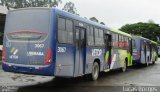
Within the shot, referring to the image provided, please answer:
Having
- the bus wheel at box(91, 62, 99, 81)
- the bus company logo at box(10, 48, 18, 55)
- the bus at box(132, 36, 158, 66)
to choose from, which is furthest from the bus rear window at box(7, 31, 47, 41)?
the bus at box(132, 36, 158, 66)

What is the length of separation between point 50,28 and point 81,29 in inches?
97.4

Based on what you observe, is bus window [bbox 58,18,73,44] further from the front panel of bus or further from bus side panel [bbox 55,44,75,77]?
the front panel of bus

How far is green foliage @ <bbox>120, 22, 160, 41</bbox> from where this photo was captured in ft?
284

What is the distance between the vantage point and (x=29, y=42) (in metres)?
11.3

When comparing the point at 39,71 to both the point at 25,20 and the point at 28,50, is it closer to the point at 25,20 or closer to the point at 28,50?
the point at 28,50

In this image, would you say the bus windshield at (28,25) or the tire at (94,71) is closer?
the bus windshield at (28,25)

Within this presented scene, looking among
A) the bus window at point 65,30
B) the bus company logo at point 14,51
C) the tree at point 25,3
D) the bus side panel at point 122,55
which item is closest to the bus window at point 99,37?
the bus window at point 65,30

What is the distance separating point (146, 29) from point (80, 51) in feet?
253

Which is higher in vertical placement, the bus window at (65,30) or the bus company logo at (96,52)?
the bus window at (65,30)

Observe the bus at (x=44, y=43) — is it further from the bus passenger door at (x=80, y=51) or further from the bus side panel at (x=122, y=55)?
the bus side panel at (x=122, y=55)

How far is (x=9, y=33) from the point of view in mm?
11898

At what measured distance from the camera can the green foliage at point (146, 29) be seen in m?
86.6

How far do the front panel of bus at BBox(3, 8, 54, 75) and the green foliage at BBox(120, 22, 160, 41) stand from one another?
251 feet

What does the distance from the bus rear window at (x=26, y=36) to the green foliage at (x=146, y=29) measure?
251ft
